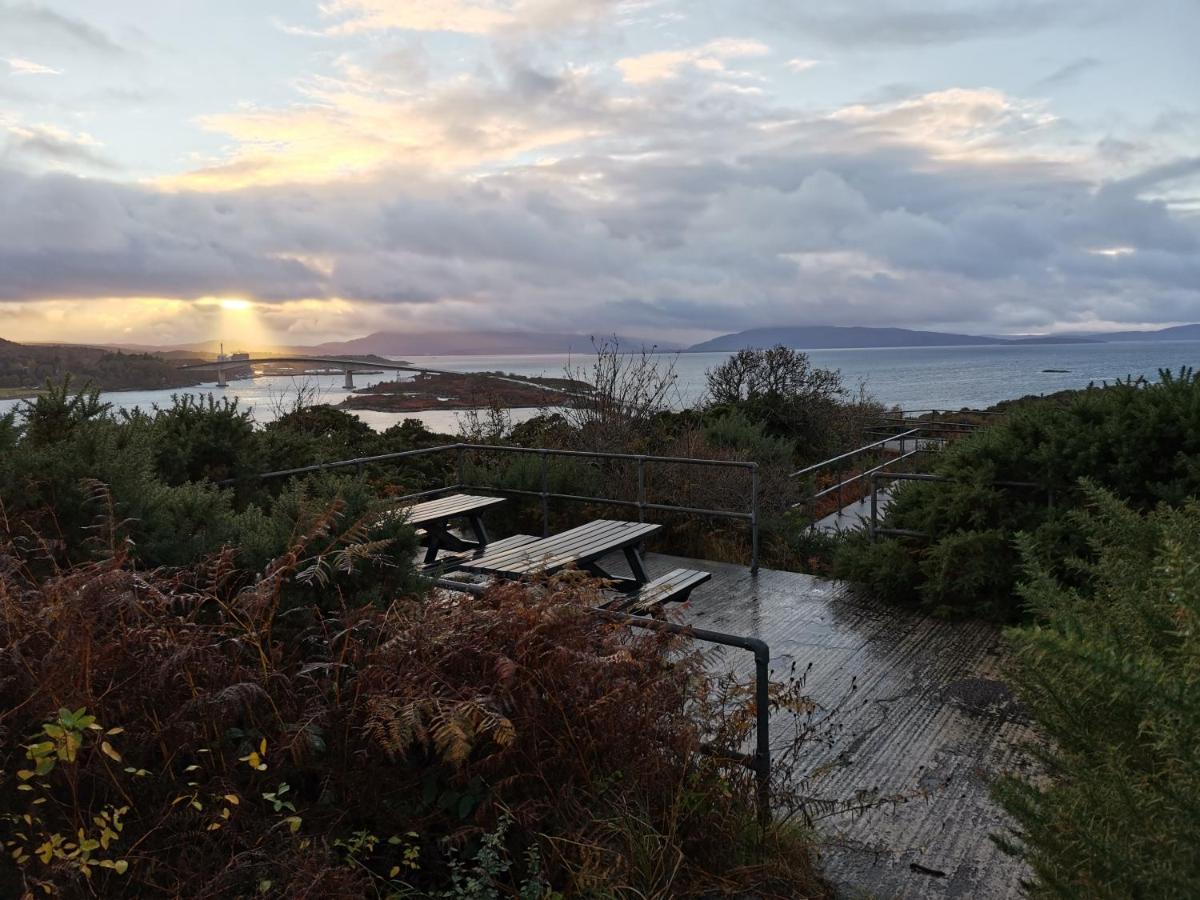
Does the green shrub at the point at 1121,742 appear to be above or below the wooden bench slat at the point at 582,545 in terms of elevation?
above

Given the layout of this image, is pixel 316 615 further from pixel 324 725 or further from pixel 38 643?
pixel 38 643

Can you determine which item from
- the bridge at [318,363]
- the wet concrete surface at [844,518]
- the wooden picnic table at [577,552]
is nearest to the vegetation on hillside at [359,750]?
the wooden picnic table at [577,552]

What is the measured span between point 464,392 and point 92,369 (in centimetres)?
737

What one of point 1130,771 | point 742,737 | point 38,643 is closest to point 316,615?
point 38,643

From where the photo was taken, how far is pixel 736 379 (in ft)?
66.9

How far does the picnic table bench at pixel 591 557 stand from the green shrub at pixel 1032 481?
5.28 ft

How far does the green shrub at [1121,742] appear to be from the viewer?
1.47 meters

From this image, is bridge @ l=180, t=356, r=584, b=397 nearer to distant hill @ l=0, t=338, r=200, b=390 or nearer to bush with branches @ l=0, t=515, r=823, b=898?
distant hill @ l=0, t=338, r=200, b=390

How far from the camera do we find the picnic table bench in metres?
5.13

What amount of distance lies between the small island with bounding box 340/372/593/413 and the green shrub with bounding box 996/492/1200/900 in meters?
10.5

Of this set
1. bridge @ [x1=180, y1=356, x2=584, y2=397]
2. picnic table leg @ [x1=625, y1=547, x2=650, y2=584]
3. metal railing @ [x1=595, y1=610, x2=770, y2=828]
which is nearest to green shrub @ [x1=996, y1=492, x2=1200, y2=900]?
metal railing @ [x1=595, y1=610, x2=770, y2=828]

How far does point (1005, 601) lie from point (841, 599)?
1114mm

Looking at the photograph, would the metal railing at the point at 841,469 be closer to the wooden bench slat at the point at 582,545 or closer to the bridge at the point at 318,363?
the wooden bench slat at the point at 582,545

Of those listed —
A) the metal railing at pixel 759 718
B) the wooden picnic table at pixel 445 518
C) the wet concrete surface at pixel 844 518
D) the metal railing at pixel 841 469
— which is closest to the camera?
the metal railing at pixel 759 718
